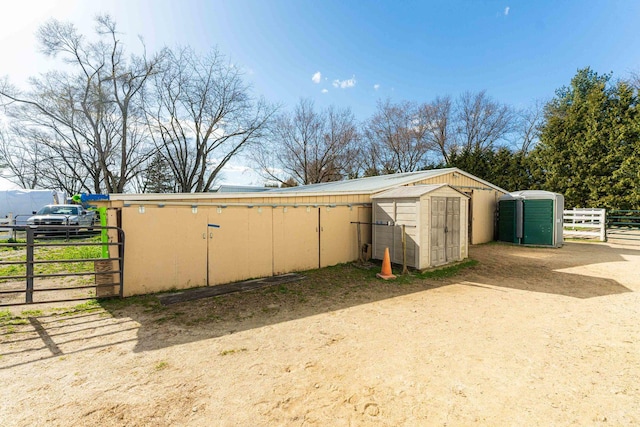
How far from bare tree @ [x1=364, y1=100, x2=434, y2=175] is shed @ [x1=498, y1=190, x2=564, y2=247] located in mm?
16269

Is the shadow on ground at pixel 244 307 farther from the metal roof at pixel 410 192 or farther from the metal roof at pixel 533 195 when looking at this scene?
the metal roof at pixel 533 195

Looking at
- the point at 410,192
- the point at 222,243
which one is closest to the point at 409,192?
the point at 410,192

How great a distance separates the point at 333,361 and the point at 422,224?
15.9 feet

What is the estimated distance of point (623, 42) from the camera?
16484mm

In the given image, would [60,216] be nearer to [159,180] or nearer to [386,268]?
[386,268]

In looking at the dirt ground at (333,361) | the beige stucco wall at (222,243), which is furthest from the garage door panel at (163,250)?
the dirt ground at (333,361)

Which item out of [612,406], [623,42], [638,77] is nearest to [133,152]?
[612,406]

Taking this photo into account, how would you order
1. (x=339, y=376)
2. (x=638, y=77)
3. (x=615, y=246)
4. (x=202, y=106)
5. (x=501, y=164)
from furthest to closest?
(x=202, y=106)
(x=501, y=164)
(x=638, y=77)
(x=615, y=246)
(x=339, y=376)

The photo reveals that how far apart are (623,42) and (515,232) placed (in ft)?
49.9

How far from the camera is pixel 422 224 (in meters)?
7.16

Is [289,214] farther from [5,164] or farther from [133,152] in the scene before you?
[5,164]

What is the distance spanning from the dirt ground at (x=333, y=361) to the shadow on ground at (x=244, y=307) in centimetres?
4

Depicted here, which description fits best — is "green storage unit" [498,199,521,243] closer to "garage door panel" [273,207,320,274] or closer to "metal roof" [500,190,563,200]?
"metal roof" [500,190,563,200]

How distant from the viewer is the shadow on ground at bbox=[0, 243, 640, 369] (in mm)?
3695
